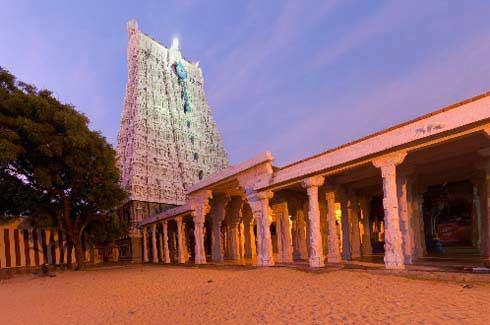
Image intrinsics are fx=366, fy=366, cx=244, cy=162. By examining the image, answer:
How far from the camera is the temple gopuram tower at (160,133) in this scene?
4331cm

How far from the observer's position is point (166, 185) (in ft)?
152

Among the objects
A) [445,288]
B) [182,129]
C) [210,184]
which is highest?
[182,129]

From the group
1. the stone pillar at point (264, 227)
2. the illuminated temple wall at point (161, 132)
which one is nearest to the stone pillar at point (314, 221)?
the stone pillar at point (264, 227)

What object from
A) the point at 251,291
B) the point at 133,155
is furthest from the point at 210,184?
the point at 133,155

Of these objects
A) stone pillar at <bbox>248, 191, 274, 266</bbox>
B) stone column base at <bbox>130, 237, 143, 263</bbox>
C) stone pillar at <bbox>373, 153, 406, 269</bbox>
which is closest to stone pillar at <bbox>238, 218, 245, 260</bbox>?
stone pillar at <bbox>248, 191, 274, 266</bbox>

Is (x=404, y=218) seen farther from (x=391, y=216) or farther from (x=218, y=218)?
(x=218, y=218)

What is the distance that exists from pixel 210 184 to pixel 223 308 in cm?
1169

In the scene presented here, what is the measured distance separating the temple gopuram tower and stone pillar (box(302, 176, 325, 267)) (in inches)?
1102

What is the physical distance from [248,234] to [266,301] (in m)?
18.9

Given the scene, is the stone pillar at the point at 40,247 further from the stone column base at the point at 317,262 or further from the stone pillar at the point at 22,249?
the stone column base at the point at 317,262

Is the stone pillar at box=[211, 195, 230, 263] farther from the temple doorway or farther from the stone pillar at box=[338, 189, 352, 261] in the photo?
the temple doorway

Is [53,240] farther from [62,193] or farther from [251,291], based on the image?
[251,291]

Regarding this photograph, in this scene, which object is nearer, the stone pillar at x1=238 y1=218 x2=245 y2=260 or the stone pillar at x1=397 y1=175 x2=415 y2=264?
the stone pillar at x1=397 y1=175 x2=415 y2=264

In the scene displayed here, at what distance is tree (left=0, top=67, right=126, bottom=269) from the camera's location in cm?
2098
